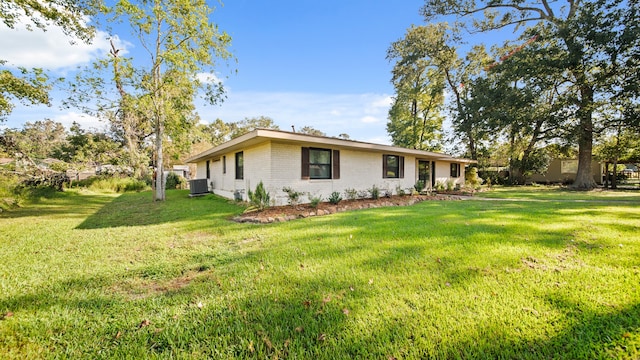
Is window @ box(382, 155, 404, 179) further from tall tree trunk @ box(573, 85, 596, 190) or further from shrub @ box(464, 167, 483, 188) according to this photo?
tall tree trunk @ box(573, 85, 596, 190)

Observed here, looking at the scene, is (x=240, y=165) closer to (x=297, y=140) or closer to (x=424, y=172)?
(x=297, y=140)

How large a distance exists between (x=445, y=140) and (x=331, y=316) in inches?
1040

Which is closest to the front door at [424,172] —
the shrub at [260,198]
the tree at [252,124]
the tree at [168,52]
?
the shrub at [260,198]

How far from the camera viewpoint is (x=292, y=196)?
783 cm

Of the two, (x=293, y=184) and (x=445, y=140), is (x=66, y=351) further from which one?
(x=445, y=140)

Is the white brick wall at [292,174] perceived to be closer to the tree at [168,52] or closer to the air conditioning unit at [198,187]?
the air conditioning unit at [198,187]

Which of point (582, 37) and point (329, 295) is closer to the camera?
point (329, 295)

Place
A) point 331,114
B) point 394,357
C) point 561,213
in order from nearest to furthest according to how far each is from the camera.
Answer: point 394,357 < point 561,213 < point 331,114

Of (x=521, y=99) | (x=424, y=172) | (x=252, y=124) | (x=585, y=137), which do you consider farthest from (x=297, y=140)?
(x=252, y=124)

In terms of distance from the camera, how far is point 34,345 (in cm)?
181

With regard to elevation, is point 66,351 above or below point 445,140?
below

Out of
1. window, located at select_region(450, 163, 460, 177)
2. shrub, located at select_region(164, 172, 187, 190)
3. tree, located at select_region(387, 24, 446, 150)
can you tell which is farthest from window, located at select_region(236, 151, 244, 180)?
tree, located at select_region(387, 24, 446, 150)

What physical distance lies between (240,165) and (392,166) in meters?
7.23

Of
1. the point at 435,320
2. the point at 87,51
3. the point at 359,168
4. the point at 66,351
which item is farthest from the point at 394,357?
the point at 87,51
